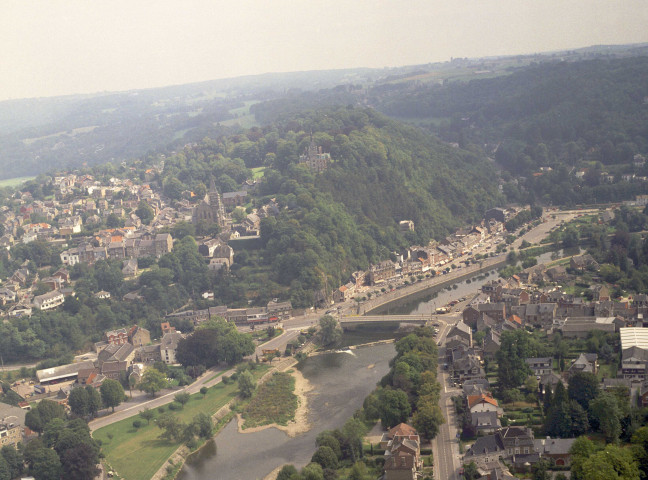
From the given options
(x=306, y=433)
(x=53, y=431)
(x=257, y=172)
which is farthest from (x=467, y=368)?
(x=257, y=172)

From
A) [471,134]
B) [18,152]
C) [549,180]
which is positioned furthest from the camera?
[18,152]

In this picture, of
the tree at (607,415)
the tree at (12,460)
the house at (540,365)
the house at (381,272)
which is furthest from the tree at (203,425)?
the house at (381,272)

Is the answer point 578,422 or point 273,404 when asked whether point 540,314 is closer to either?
point 578,422

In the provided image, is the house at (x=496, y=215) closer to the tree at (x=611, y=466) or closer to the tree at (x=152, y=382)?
the tree at (x=152, y=382)

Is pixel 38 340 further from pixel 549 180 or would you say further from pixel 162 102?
pixel 162 102

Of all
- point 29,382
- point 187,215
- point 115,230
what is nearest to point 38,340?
point 29,382
